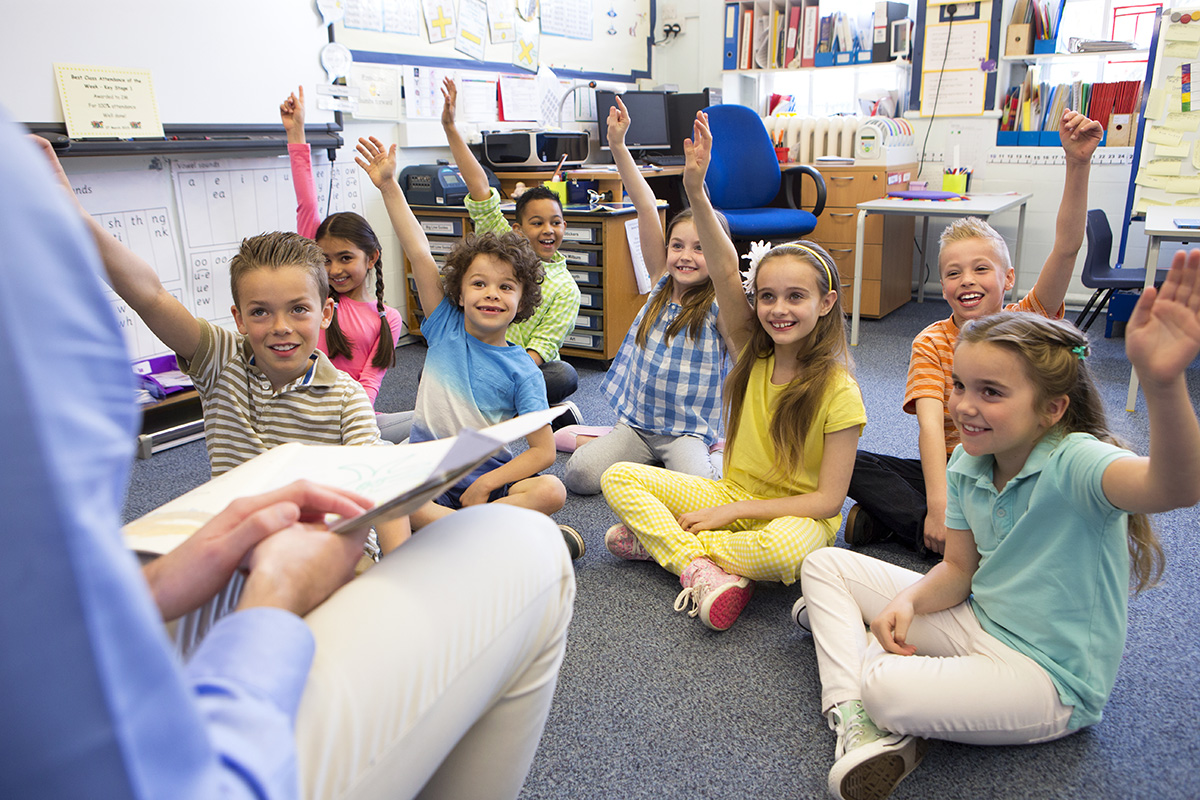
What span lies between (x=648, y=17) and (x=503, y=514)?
5.36 metres

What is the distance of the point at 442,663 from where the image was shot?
2.12 ft

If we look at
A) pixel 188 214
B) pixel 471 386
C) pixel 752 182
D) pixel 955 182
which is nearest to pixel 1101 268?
pixel 955 182

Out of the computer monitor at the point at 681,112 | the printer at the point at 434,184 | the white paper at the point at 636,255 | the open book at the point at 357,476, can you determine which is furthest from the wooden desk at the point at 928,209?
the open book at the point at 357,476

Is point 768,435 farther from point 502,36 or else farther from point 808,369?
point 502,36

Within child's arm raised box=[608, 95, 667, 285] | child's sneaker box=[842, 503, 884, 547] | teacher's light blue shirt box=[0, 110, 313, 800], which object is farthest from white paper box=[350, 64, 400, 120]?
teacher's light blue shirt box=[0, 110, 313, 800]

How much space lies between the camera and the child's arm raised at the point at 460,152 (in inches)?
87.4

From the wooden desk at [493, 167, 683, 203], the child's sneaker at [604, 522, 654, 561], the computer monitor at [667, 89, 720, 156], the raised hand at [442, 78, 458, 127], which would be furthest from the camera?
the computer monitor at [667, 89, 720, 156]

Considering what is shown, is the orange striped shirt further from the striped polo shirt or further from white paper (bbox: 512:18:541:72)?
white paper (bbox: 512:18:541:72)

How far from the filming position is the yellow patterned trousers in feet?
5.30

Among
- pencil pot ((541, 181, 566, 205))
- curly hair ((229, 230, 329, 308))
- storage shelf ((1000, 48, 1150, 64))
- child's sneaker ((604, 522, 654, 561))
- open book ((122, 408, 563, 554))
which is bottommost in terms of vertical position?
child's sneaker ((604, 522, 654, 561))

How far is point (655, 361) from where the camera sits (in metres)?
2.28

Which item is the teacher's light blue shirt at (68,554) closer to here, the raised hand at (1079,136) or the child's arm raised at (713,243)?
the child's arm raised at (713,243)

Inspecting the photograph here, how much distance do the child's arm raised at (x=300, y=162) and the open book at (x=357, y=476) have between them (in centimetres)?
143

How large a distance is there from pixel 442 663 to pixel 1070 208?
62.9 inches
